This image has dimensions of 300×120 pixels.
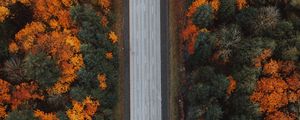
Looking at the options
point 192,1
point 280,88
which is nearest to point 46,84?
point 192,1

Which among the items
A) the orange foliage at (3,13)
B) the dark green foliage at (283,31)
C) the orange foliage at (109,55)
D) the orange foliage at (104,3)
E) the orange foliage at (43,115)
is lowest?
the orange foliage at (43,115)

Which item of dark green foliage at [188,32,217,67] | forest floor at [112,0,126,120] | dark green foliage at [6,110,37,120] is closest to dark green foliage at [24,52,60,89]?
dark green foliage at [6,110,37,120]

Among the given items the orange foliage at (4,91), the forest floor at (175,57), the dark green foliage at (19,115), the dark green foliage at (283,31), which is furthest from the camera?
the forest floor at (175,57)

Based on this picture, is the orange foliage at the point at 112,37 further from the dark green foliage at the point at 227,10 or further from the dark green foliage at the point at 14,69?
the dark green foliage at the point at 227,10

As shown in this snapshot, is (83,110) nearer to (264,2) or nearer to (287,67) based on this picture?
(287,67)

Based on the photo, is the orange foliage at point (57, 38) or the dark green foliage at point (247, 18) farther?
the orange foliage at point (57, 38)

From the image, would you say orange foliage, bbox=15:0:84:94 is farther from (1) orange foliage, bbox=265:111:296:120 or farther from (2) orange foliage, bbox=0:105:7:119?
(1) orange foliage, bbox=265:111:296:120

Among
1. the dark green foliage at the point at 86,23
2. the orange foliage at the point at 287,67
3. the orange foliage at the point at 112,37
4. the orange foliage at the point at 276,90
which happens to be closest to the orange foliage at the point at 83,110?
the dark green foliage at the point at 86,23

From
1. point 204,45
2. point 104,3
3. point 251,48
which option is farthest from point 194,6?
point 104,3
